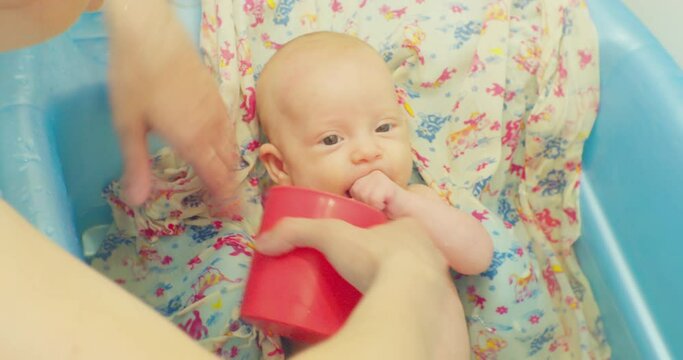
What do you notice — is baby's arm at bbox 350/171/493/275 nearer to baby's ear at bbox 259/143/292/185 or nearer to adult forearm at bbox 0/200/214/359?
baby's ear at bbox 259/143/292/185

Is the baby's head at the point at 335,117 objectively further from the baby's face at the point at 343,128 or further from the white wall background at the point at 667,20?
the white wall background at the point at 667,20

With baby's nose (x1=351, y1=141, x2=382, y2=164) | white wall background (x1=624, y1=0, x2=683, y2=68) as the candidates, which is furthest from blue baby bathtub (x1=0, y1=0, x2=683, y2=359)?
baby's nose (x1=351, y1=141, x2=382, y2=164)

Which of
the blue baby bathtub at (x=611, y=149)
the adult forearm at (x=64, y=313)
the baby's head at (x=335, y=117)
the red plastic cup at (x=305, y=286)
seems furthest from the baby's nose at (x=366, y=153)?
the adult forearm at (x=64, y=313)

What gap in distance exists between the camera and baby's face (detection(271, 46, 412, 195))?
957 millimetres

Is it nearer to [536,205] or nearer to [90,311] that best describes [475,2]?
[536,205]

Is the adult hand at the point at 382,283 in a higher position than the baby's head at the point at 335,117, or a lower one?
higher

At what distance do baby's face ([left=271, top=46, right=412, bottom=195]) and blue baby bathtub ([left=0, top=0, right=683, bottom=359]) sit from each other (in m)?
0.29

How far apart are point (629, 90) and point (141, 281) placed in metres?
0.80

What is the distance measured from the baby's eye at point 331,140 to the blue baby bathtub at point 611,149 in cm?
33

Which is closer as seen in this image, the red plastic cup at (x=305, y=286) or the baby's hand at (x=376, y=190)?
the red plastic cup at (x=305, y=286)

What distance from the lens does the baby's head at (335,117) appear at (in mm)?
960

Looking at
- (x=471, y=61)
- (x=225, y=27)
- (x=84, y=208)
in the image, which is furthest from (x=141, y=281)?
(x=471, y=61)

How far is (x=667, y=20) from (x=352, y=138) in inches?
26.7

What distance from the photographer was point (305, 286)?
2.54ft
